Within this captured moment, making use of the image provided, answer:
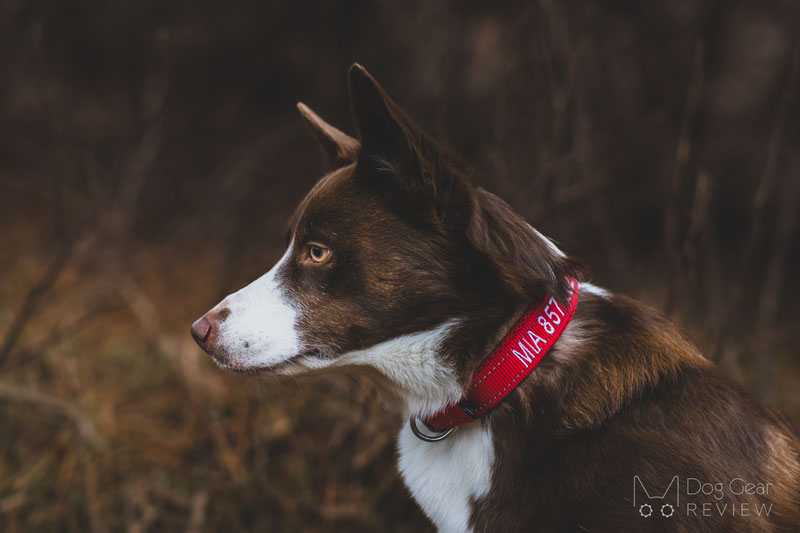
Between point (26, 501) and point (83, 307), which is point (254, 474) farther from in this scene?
point (83, 307)

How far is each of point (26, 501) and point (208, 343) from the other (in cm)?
181

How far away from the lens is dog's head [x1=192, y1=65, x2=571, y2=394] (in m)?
1.83

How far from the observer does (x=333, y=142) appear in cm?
239

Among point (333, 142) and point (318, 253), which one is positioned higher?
point (333, 142)

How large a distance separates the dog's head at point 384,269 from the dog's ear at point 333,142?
37cm

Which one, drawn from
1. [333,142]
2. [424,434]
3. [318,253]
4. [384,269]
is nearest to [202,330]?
[318,253]

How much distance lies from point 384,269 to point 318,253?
0.71 feet

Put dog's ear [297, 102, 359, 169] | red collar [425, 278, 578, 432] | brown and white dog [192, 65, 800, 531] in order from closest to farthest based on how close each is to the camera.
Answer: brown and white dog [192, 65, 800, 531] → red collar [425, 278, 578, 432] → dog's ear [297, 102, 359, 169]

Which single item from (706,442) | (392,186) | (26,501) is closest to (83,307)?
(26,501)

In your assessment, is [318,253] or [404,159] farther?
[318,253]

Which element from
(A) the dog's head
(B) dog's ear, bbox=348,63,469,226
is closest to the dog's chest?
(A) the dog's head

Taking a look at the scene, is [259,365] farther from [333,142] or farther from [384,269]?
[333,142]

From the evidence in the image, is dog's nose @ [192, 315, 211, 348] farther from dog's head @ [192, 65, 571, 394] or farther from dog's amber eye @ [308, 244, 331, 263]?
dog's amber eye @ [308, 244, 331, 263]

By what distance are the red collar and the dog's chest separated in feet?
0.26
